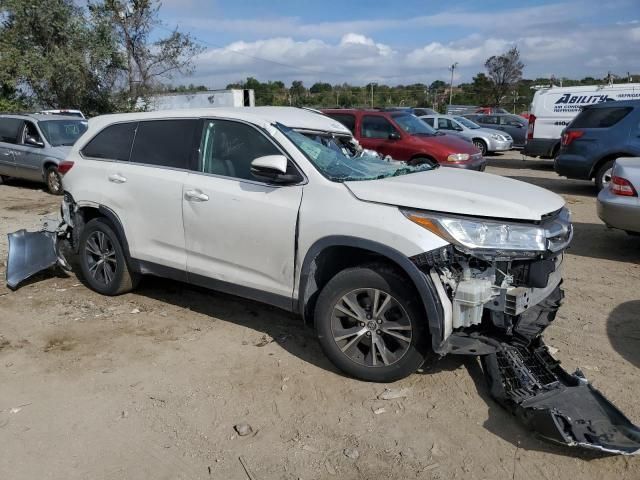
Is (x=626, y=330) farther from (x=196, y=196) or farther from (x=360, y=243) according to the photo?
(x=196, y=196)

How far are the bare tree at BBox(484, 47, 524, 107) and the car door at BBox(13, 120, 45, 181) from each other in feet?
107

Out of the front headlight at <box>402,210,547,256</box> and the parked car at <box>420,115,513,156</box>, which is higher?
the front headlight at <box>402,210,547,256</box>

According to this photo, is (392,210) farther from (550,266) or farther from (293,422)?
(293,422)

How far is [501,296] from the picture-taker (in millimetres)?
3371

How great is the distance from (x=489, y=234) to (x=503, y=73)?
3902 cm

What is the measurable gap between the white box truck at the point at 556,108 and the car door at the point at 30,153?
12.3 m

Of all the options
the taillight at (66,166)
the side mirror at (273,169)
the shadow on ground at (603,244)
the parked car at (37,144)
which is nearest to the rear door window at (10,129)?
the parked car at (37,144)

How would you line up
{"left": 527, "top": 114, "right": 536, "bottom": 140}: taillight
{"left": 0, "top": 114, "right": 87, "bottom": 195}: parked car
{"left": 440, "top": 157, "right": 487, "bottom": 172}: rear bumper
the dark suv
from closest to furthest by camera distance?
the dark suv → {"left": 440, "top": 157, "right": 487, "bottom": 172}: rear bumper → {"left": 0, "top": 114, "right": 87, "bottom": 195}: parked car → {"left": 527, "top": 114, "right": 536, "bottom": 140}: taillight

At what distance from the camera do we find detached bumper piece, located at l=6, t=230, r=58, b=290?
219 inches

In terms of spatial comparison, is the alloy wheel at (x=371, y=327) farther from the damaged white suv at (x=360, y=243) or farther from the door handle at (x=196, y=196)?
the door handle at (x=196, y=196)

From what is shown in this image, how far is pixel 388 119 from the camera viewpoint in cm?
1160

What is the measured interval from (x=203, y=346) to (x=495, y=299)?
2280 mm

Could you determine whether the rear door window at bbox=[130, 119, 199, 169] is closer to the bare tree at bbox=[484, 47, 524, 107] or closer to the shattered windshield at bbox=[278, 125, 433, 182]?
the shattered windshield at bbox=[278, 125, 433, 182]

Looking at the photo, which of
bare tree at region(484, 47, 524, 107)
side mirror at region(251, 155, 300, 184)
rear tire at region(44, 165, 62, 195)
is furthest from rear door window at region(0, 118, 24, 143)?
bare tree at region(484, 47, 524, 107)
